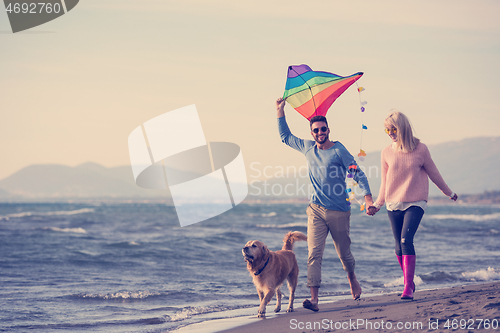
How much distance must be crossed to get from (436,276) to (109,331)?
608cm

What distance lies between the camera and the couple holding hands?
4.22 meters

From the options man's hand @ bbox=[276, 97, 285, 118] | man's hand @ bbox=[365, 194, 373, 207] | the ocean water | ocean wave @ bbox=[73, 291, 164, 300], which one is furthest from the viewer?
ocean wave @ bbox=[73, 291, 164, 300]

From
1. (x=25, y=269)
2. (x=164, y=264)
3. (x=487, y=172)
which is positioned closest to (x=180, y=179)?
(x=164, y=264)

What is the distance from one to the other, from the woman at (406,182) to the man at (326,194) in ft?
0.88

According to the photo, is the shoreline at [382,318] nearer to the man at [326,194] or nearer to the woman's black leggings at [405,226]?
the man at [326,194]

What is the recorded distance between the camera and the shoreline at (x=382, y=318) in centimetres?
325

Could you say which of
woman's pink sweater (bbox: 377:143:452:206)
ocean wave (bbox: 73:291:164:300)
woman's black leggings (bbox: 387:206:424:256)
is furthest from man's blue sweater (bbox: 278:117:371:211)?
ocean wave (bbox: 73:291:164:300)

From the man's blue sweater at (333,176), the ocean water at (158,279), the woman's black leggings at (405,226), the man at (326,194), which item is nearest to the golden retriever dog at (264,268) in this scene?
the man at (326,194)

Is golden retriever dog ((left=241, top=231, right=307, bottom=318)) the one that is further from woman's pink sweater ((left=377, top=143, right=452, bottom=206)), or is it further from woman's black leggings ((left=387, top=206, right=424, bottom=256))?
woman's pink sweater ((left=377, top=143, right=452, bottom=206))

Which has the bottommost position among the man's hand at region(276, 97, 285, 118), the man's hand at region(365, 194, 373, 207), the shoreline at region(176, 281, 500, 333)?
the shoreline at region(176, 281, 500, 333)

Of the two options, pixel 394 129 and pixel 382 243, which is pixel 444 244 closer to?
pixel 382 243

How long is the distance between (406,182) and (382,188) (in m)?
0.29

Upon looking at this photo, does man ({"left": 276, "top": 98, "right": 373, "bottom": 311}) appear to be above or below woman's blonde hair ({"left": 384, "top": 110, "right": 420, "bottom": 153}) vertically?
below

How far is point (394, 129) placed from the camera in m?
4.32
